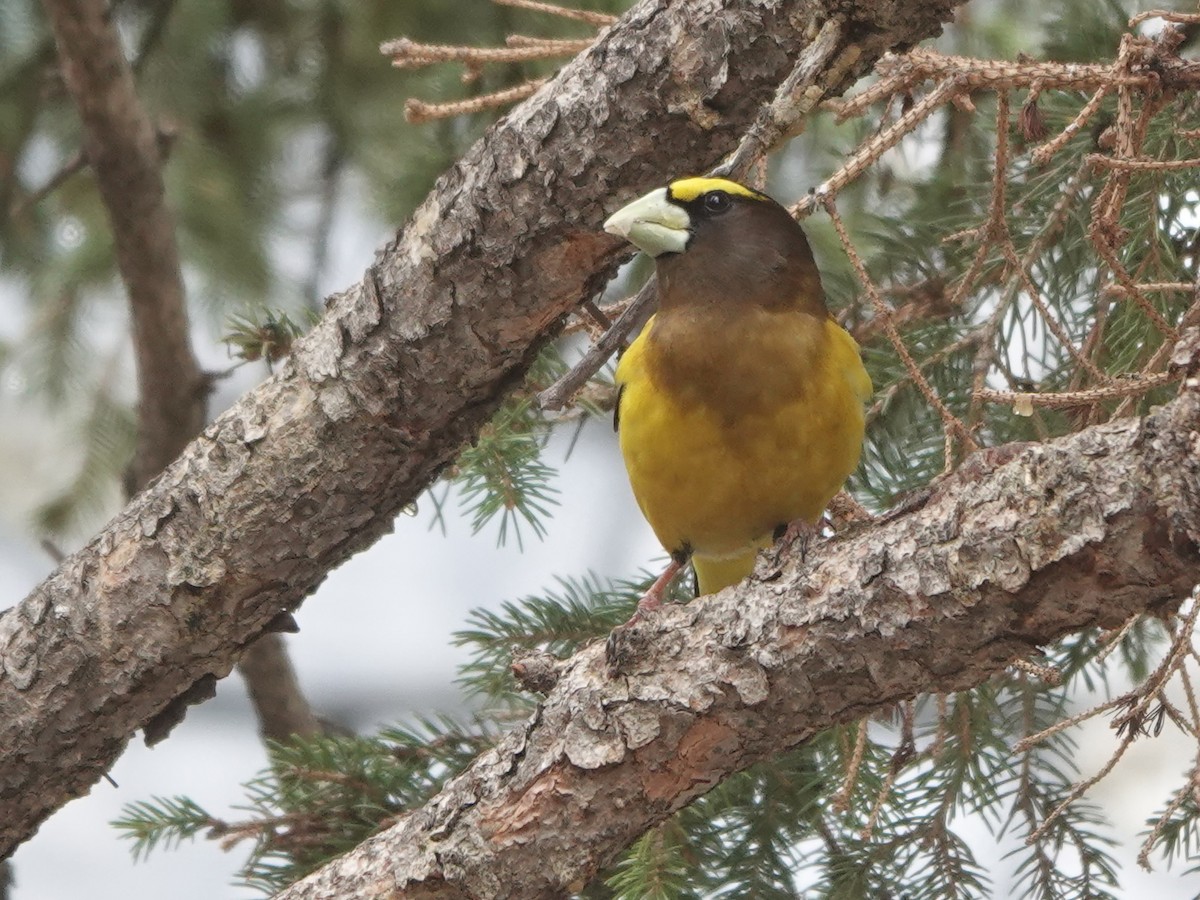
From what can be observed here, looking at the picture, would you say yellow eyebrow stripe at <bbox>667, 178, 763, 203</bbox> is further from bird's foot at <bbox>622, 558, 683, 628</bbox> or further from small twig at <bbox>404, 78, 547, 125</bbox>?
bird's foot at <bbox>622, 558, 683, 628</bbox>

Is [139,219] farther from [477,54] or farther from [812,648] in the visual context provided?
[812,648]

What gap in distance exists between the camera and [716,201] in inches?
87.1

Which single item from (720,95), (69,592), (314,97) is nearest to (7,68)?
(314,97)

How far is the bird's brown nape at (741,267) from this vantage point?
A: 7.44 feet

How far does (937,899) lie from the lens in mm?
2182

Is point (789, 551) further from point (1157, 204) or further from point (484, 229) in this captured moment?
point (1157, 204)

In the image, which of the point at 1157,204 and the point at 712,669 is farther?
the point at 1157,204

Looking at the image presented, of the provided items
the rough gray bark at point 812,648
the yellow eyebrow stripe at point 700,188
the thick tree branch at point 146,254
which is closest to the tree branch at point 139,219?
the thick tree branch at point 146,254

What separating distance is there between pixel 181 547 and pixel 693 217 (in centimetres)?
89

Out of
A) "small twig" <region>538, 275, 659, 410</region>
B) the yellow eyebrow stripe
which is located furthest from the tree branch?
"small twig" <region>538, 275, 659, 410</region>

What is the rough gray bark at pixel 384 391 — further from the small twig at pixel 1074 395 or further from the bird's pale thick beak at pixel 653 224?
the small twig at pixel 1074 395

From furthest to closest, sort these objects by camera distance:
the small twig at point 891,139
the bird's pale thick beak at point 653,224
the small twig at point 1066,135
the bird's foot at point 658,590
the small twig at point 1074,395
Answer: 1. the bird's foot at point 658,590
2. the bird's pale thick beak at point 653,224
3. the small twig at point 891,139
4. the small twig at point 1066,135
5. the small twig at point 1074,395

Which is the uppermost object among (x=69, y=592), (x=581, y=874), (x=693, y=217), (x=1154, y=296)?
(x=693, y=217)

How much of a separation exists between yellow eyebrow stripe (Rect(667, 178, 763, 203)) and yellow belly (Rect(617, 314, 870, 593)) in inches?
7.8
